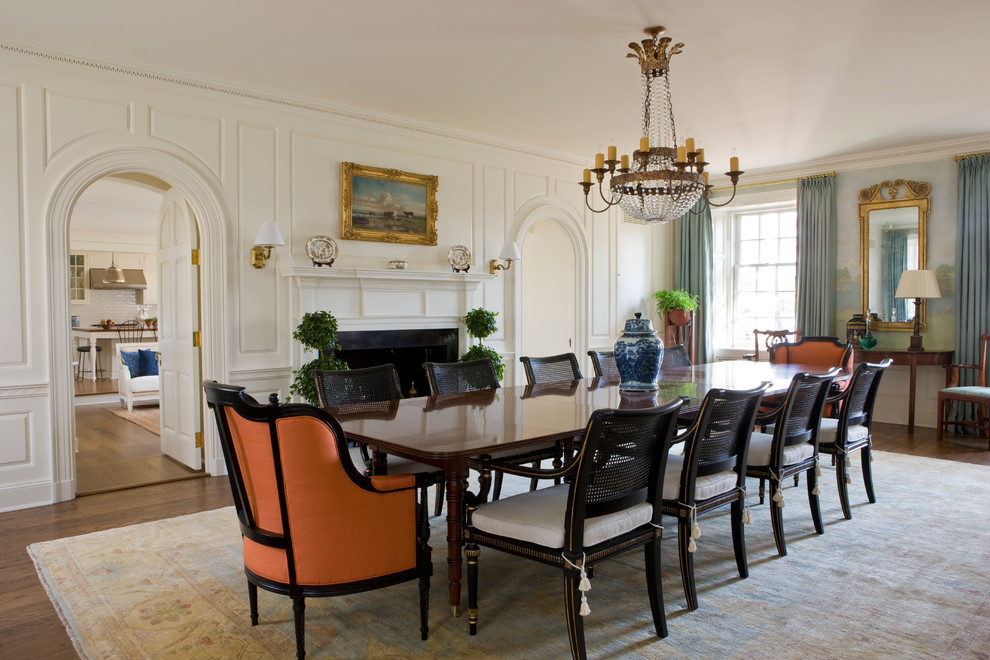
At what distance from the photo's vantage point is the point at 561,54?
4.38 metres

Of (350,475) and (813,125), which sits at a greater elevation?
(813,125)

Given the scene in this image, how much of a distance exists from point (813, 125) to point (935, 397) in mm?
3067

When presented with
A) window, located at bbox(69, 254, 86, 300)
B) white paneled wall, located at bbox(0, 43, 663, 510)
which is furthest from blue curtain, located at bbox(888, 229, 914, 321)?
window, located at bbox(69, 254, 86, 300)

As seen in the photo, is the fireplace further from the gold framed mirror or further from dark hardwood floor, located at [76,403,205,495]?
the gold framed mirror

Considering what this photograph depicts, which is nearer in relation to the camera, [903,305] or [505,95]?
[505,95]

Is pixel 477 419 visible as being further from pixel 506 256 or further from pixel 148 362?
pixel 148 362

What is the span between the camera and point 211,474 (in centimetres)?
494

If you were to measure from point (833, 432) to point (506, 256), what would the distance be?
3283 millimetres

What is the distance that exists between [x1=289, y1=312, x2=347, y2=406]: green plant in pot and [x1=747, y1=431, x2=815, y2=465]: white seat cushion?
2902 millimetres

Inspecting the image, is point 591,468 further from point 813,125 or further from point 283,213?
point 813,125

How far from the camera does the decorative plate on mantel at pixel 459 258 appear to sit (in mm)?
6188

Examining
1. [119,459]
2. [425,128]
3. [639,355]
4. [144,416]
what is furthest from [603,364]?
[144,416]

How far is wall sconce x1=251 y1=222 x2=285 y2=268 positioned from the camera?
4.78m

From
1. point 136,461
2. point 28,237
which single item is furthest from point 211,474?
point 28,237
